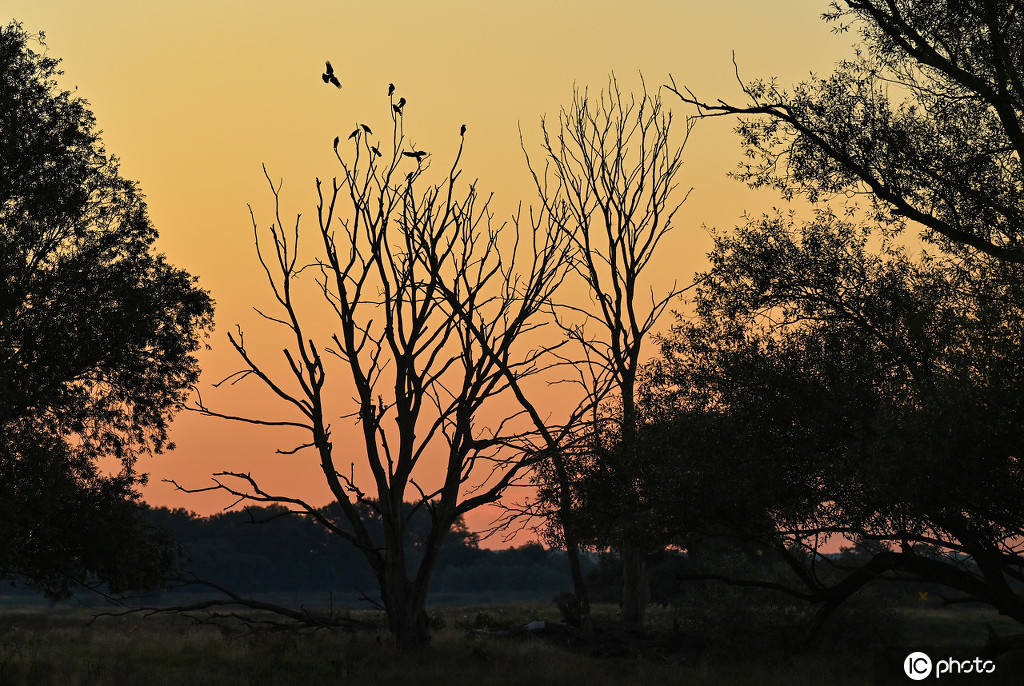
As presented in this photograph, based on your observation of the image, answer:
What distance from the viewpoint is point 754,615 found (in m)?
30.4

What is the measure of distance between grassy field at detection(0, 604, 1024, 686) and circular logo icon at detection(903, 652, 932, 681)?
11.8 inches

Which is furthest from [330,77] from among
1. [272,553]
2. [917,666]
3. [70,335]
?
[272,553]

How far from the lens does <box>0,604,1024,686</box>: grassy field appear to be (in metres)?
21.2

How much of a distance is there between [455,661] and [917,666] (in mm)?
10272

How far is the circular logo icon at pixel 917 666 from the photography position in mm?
20938

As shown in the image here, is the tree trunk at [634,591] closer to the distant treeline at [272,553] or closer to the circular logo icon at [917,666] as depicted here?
the circular logo icon at [917,666]

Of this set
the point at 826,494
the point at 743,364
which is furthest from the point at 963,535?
the point at 743,364

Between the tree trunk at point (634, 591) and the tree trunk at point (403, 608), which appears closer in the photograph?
the tree trunk at point (403, 608)

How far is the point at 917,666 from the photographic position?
21406mm

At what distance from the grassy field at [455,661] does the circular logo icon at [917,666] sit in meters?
0.30

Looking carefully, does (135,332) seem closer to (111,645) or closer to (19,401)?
(19,401)

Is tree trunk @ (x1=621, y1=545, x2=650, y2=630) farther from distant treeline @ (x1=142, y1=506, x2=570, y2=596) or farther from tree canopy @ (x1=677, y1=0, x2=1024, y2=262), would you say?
distant treeline @ (x1=142, y1=506, x2=570, y2=596)

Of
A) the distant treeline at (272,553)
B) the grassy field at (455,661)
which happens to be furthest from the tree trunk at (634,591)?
the distant treeline at (272,553)

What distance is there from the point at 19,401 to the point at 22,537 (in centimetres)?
302
